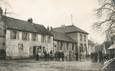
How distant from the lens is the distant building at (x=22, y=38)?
1943 inches

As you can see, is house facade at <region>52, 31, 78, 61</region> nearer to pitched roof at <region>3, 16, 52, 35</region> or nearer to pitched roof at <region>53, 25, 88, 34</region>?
pitched roof at <region>53, 25, 88, 34</region>

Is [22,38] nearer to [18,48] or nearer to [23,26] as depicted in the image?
[18,48]

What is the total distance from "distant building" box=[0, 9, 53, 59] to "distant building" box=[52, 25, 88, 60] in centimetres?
648

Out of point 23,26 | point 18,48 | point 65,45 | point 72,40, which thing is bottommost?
point 18,48

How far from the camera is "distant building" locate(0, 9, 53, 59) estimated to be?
162 ft

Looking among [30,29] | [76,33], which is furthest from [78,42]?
[30,29]

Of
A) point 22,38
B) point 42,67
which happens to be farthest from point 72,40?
point 42,67

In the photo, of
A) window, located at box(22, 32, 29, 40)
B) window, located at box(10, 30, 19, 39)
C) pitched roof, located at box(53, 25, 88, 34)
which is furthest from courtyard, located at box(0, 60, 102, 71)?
pitched roof, located at box(53, 25, 88, 34)

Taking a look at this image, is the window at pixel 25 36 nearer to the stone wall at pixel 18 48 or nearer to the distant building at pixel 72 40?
the stone wall at pixel 18 48

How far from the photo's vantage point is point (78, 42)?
76.4 metres

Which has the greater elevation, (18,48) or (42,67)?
(18,48)

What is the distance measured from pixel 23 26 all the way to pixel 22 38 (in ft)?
10.3

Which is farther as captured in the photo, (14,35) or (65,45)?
(65,45)

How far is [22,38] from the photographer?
176 feet
